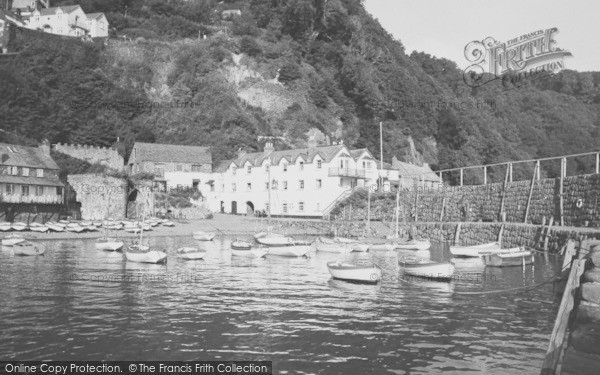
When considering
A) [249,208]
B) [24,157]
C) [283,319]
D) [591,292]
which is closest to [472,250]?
[283,319]

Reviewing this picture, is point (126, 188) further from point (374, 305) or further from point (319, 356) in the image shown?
point (319, 356)

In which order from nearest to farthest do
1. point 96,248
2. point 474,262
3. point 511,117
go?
1. point 474,262
2. point 96,248
3. point 511,117

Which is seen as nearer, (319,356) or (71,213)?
(319,356)

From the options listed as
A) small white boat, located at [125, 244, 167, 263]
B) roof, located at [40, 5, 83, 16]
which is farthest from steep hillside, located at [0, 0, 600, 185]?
small white boat, located at [125, 244, 167, 263]

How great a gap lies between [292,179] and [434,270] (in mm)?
48121

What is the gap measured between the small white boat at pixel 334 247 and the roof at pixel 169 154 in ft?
143

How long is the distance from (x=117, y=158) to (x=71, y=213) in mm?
19340

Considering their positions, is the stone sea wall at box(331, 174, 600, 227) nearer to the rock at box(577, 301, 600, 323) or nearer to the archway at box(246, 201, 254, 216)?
the archway at box(246, 201, 254, 216)

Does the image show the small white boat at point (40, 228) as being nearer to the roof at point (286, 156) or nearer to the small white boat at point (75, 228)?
the small white boat at point (75, 228)

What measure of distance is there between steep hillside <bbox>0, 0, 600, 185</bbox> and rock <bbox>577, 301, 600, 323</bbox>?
7774cm

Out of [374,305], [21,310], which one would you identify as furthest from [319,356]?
[21,310]

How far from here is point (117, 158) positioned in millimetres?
85250

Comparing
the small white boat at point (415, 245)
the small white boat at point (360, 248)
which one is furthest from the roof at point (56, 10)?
the small white boat at point (415, 245)

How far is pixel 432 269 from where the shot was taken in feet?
93.3
